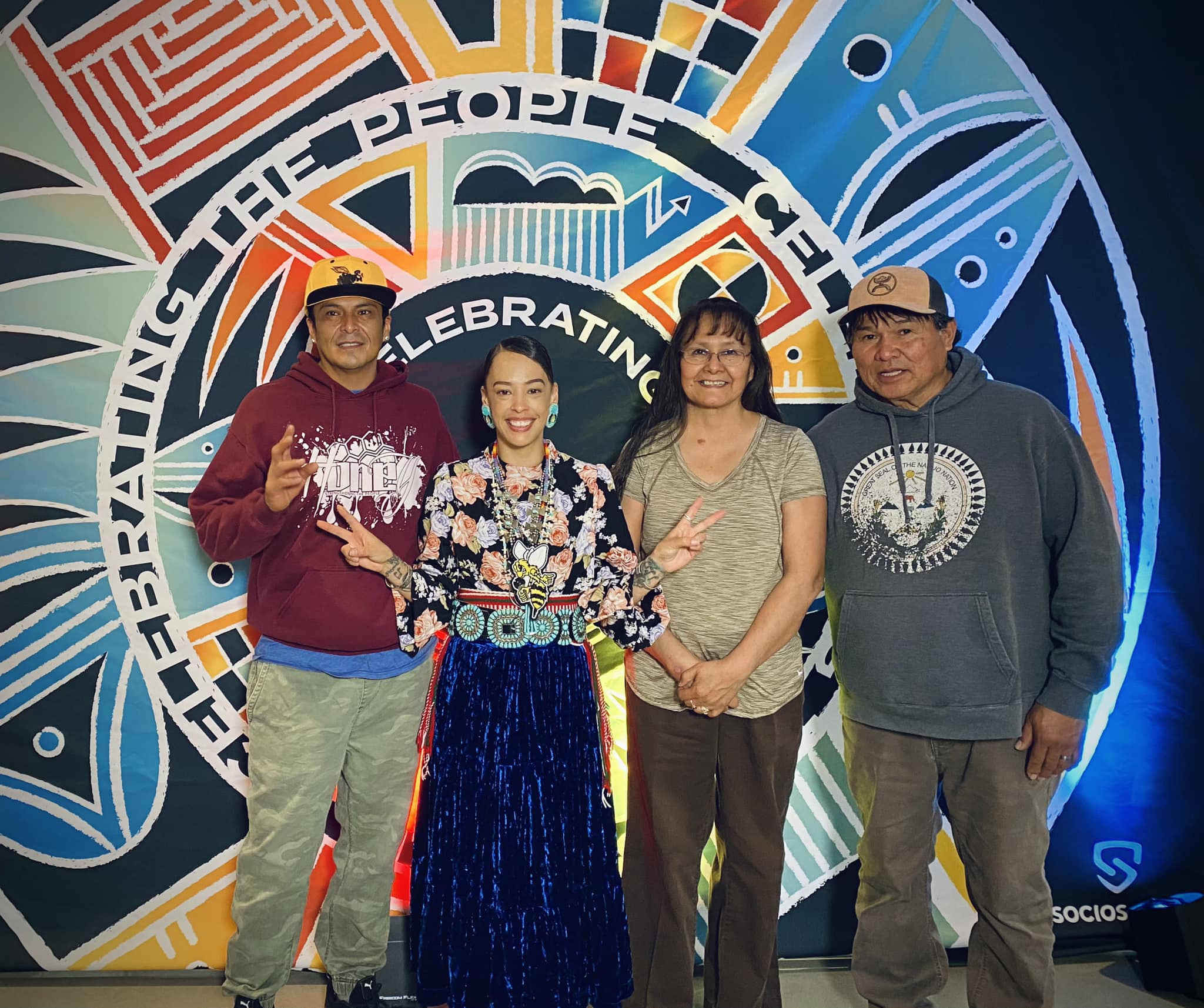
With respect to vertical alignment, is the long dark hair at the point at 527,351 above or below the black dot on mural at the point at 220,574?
above

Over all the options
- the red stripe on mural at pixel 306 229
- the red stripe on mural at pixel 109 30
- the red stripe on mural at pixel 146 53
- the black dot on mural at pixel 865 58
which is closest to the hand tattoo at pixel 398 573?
the red stripe on mural at pixel 306 229

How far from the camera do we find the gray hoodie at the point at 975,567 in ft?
6.44

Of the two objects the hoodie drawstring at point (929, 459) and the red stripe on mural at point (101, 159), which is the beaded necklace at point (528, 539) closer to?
the hoodie drawstring at point (929, 459)

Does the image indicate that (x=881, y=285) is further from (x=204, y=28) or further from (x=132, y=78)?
(x=132, y=78)

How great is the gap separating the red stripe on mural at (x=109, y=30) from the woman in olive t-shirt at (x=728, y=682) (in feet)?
6.08

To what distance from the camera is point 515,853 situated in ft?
6.07

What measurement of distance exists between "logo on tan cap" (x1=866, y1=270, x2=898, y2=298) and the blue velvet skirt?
45.4 inches

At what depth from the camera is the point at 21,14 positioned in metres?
2.48

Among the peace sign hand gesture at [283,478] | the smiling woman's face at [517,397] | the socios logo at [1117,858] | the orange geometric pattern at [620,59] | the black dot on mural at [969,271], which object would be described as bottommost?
the socios logo at [1117,858]

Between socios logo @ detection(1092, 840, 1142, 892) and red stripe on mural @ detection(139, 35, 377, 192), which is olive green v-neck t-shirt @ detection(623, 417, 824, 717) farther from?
red stripe on mural @ detection(139, 35, 377, 192)

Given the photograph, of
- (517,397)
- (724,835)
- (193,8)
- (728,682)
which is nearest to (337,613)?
(517,397)

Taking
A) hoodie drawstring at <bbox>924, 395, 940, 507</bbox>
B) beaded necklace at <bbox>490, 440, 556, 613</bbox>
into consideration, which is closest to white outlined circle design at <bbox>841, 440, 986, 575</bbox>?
hoodie drawstring at <bbox>924, 395, 940, 507</bbox>

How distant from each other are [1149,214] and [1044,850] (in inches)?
72.7

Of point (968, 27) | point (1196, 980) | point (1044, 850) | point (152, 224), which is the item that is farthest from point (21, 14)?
point (1196, 980)
